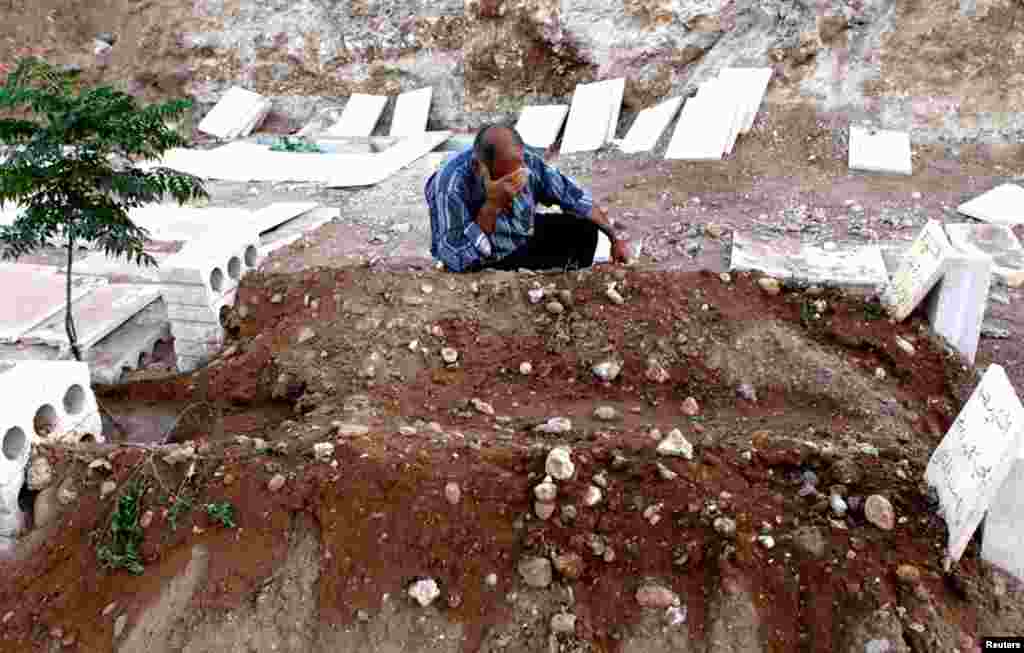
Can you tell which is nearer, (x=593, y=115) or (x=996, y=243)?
(x=996, y=243)

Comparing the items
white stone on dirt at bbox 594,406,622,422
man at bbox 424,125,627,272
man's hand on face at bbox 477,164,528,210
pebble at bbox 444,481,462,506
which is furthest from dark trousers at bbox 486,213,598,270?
pebble at bbox 444,481,462,506

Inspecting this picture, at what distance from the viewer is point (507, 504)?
9.01 feet

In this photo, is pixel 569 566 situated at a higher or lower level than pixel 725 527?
lower

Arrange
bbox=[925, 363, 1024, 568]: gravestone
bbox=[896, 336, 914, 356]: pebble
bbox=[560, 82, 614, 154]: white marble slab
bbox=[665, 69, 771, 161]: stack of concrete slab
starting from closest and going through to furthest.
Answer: bbox=[925, 363, 1024, 568]: gravestone
bbox=[896, 336, 914, 356]: pebble
bbox=[665, 69, 771, 161]: stack of concrete slab
bbox=[560, 82, 614, 154]: white marble slab

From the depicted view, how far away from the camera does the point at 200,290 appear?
13.7 ft

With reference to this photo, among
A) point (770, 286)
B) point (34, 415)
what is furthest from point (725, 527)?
point (34, 415)

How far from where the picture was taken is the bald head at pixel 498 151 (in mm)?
3990

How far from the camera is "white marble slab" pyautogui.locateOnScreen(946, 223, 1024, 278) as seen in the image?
14.4ft

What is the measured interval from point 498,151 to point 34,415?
2331 millimetres

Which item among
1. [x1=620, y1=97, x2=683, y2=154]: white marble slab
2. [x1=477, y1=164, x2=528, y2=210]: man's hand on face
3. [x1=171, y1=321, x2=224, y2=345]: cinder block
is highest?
[x1=477, y1=164, x2=528, y2=210]: man's hand on face

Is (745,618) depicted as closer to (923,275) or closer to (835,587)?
(835,587)

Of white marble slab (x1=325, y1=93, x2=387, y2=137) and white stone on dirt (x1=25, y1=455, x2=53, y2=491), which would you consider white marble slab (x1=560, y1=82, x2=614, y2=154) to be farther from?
white stone on dirt (x1=25, y1=455, x2=53, y2=491)

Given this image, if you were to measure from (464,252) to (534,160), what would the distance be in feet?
2.08

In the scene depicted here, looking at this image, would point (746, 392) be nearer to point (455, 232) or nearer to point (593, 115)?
point (455, 232)
